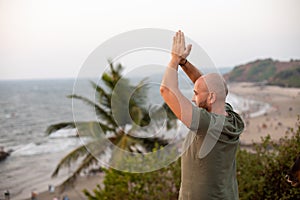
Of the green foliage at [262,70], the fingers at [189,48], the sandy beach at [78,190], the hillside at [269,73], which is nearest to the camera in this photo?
the fingers at [189,48]

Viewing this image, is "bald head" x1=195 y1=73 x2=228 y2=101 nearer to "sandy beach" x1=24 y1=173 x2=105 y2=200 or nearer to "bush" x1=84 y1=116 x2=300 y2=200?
"bush" x1=84 y1=116 x2=300 y2=200

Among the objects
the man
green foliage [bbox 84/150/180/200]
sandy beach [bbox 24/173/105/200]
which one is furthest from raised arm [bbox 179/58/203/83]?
sandy beach [bbox 24/173/105/200]

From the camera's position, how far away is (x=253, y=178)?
343 centimetres

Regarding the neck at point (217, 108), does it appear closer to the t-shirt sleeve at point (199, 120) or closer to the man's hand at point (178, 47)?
the t-shirt sleeve at point (199, 120)

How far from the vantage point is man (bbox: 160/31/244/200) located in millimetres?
1118

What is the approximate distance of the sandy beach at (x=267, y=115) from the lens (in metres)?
9.55

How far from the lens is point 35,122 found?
114ft

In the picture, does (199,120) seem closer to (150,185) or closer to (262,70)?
(150,185)

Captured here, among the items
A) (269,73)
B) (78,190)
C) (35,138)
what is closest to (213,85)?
(269,73)

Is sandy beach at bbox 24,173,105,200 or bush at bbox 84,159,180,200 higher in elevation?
bush at bbox 84,159,180,200

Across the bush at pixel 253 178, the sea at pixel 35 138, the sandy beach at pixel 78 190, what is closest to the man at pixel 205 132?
the sea at pixel 35 138

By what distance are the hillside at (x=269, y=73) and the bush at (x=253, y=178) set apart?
5.65 metres

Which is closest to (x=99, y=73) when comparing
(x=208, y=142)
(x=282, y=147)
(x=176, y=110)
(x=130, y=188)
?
(x=176, y=110)

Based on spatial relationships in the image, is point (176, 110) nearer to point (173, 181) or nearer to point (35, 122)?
point (173, 181)
